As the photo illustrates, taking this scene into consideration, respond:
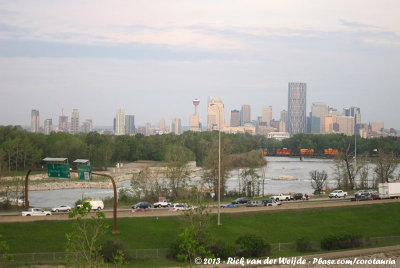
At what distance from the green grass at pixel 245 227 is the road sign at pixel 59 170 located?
8.63 feet

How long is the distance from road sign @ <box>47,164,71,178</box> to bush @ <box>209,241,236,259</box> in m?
9.37

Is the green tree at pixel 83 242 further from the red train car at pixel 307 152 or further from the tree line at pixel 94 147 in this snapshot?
the red train car at pixel 307 152

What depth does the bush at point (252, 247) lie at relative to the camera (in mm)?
22672

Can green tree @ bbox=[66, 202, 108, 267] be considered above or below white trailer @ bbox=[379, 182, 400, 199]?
above

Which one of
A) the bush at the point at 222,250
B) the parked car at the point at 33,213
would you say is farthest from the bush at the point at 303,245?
the parked car at the point at 33,213

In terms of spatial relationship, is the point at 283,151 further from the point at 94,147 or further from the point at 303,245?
the point at 303,245

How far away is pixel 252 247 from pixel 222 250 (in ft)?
4.66

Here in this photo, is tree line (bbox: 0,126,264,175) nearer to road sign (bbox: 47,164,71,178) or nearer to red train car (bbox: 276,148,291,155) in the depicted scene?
red train car (bbox: 276,148,291,155)

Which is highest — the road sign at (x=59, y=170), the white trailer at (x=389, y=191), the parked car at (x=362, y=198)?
the road sign at (x=59, y=170)

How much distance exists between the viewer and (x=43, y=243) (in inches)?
916

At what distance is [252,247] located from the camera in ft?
74.3

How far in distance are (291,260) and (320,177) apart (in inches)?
1290

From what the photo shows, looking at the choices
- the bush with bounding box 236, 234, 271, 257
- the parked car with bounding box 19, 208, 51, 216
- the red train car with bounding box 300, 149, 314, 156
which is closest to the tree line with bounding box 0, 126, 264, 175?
the red train car with bounding box 300, 149, 314, 156

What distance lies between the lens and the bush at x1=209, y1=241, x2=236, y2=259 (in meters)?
22.2
